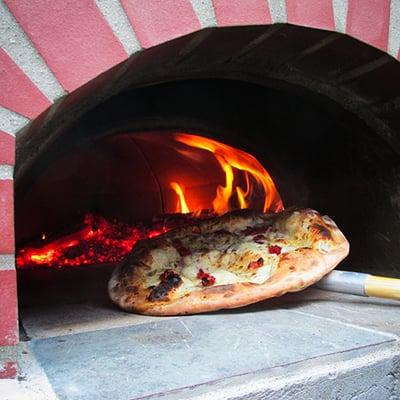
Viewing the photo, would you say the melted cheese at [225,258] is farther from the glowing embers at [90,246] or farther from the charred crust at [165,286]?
the glowing embers at [90,246]

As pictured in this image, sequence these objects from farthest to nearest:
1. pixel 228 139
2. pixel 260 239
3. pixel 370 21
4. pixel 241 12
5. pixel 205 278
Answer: pixel 228 139 < pixel 260 239 < pixel 205 278 < pixel 370 21 < pixel 241 12

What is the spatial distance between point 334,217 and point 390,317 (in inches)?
44.1

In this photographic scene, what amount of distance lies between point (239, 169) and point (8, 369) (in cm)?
248

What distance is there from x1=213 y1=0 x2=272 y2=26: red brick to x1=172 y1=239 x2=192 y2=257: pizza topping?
1105mm

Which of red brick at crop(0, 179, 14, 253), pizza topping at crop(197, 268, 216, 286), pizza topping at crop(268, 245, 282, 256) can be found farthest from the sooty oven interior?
pizza topping at crop(268, 245, 282, 256)

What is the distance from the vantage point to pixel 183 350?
1.44 m

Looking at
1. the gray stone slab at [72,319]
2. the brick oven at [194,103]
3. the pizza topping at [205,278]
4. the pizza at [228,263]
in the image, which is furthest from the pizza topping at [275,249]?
the brick oven at [194,103]

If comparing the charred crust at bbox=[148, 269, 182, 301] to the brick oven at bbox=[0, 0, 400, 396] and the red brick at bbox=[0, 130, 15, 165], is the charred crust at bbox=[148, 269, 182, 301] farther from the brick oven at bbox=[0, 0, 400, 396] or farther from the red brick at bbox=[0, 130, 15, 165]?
the red brick at bbox=[0, 130, 15, 165]

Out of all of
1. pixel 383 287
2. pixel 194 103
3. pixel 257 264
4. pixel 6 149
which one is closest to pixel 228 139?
pixel 194 103

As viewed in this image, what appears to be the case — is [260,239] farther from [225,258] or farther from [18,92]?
[18,92]

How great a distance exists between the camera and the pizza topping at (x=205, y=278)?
77.0 inches

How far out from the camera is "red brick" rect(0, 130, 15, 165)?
4.04 ft

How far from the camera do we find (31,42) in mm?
1243

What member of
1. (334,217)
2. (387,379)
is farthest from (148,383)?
(334,217)
